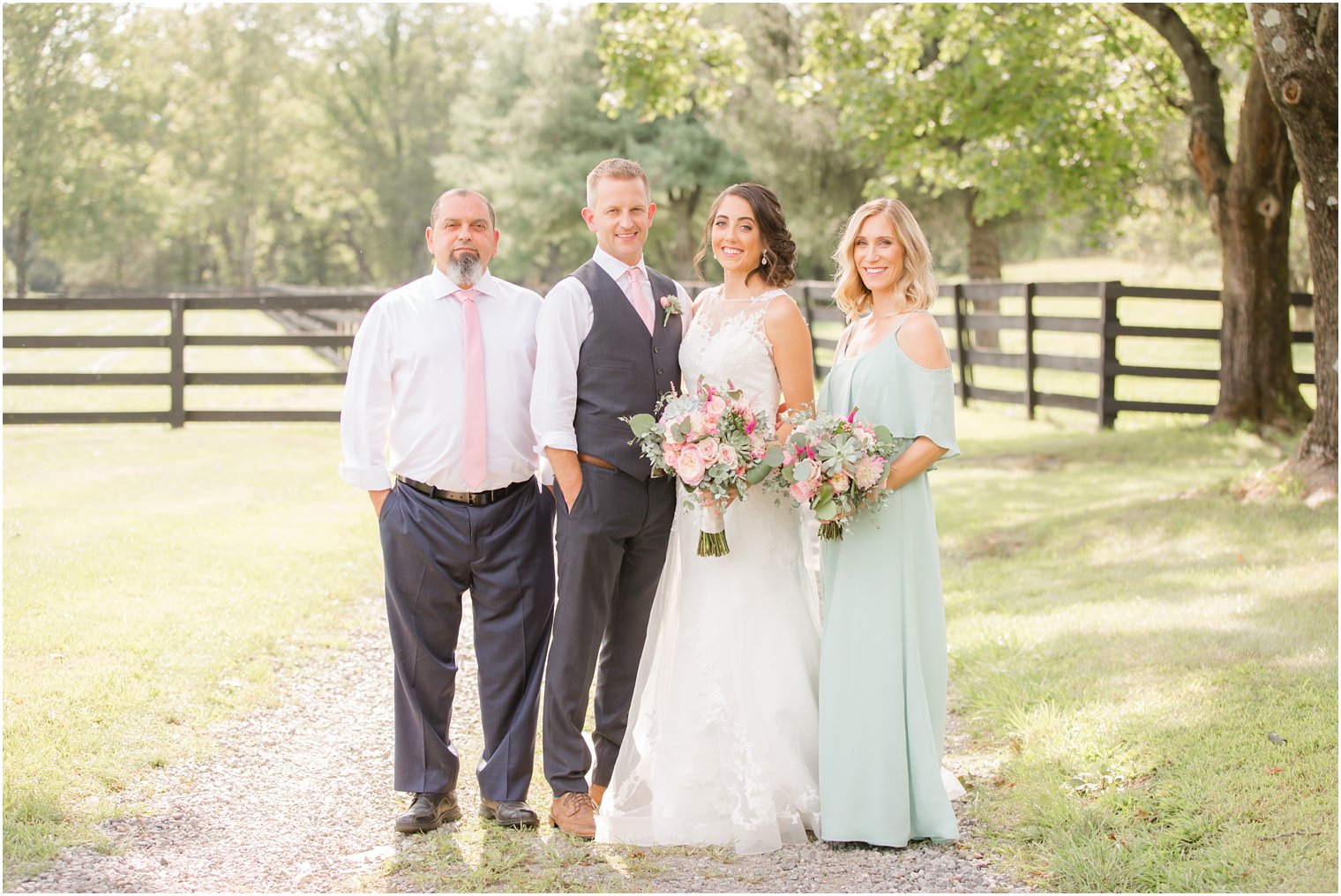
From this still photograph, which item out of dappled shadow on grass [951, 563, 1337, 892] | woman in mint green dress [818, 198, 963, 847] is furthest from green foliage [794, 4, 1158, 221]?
woman in mint green dress [818, 198, 963, 847]

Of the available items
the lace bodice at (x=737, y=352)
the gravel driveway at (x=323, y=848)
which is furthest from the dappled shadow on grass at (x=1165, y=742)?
the lace bodice at (x=737, y=352)

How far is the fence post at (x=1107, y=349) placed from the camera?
44.3 ft

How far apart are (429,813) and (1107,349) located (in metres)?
11.1

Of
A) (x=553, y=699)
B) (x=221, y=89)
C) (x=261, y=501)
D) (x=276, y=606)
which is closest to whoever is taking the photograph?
(x=553, y=699)

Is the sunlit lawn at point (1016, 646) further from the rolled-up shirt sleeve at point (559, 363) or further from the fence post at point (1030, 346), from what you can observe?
the fence post at point (1030, 346)

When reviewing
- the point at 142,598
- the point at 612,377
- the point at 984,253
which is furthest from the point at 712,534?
the point at 984,253

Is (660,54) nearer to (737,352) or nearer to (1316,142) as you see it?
(1316,142)

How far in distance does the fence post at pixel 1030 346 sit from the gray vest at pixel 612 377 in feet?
37.5

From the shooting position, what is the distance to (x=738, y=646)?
4387 mm

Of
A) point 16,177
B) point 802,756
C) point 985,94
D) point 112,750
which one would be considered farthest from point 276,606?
point 16,177

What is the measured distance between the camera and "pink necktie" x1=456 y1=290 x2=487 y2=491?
4.27 meters

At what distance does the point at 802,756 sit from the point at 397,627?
5.10ft

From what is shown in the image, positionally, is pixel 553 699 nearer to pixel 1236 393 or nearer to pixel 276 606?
pixel 276 606

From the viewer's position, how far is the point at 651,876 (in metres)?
3.93
